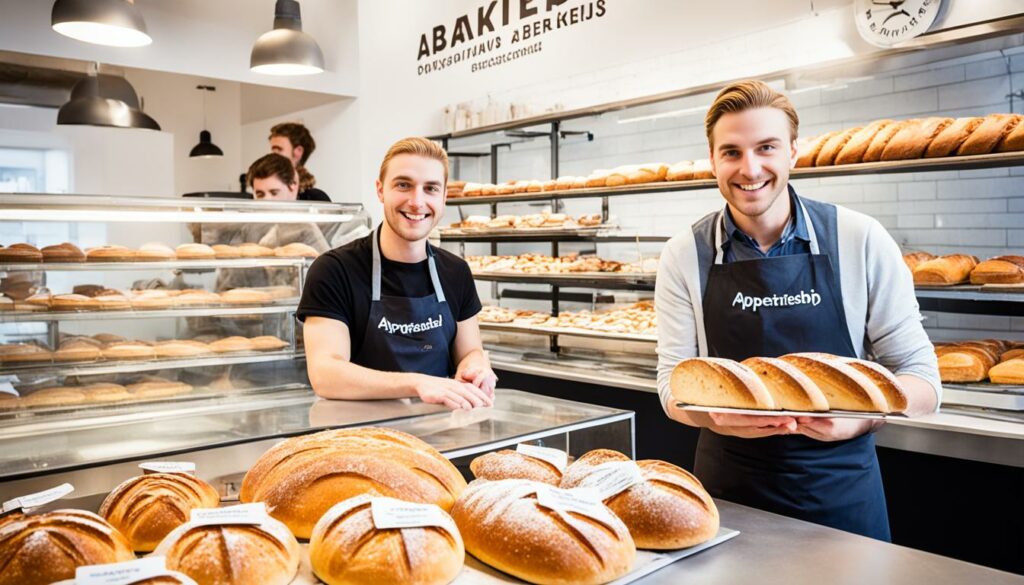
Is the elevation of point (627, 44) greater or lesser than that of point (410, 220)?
greater

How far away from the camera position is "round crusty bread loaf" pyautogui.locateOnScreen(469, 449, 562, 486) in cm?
117

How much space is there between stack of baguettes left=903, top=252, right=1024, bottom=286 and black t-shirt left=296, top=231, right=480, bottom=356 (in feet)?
6.26

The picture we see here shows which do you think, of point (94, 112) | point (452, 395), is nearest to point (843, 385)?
point (452, 395)

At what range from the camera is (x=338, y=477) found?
1.04 meters

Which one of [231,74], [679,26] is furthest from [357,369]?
[231,74]

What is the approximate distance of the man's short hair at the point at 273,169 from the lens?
3777 mm

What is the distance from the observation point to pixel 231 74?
21.4ft

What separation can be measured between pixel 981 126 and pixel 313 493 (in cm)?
313

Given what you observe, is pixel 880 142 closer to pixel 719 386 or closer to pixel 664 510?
pixel 719 386

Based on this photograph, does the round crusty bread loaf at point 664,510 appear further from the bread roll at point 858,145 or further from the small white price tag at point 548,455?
the bread roll at point 858,145

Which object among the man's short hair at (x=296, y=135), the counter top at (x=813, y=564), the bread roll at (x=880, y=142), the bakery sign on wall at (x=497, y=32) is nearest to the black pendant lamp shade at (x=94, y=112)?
the man's short hair at (x=296, y=135)

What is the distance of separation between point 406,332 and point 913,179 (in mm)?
2831

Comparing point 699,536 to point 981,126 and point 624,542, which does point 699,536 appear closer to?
point 624,542

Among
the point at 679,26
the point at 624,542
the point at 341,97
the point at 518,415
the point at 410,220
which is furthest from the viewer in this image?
the point at 341,97
